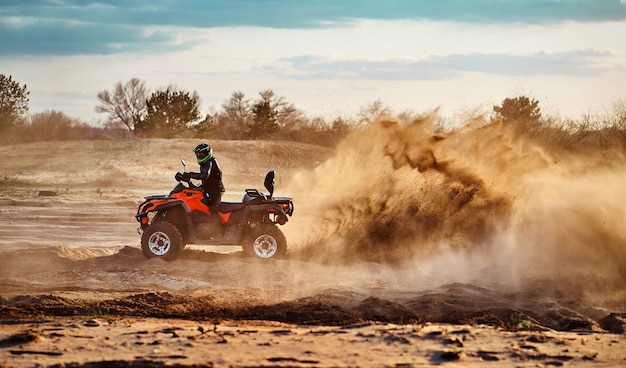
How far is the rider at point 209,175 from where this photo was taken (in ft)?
47.9

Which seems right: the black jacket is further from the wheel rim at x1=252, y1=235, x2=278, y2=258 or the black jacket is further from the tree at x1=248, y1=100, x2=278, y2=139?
the tree at x1=248, y1=100, x2=278, y2=139

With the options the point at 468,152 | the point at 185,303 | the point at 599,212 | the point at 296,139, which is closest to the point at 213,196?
the point at 185,303

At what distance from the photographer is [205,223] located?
15008 millimetres

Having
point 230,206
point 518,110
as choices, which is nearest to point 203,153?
point 230,206

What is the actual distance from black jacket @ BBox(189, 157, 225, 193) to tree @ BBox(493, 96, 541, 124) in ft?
93.8

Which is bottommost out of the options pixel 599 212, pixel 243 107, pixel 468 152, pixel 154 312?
pixel 154 312

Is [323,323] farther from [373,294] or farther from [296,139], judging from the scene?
[296,139]

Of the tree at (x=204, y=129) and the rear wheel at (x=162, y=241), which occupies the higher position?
the tree at (x=204, y=129)

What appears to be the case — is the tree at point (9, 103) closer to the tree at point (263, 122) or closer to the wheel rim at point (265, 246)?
the tree at point (263, 122)

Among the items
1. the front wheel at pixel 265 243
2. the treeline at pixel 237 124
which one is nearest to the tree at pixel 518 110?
the treeline at pixel 237 124

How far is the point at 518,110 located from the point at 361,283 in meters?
31.3

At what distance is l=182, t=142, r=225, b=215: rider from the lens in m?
14.6

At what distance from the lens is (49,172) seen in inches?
1907

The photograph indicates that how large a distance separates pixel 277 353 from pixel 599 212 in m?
10.0
